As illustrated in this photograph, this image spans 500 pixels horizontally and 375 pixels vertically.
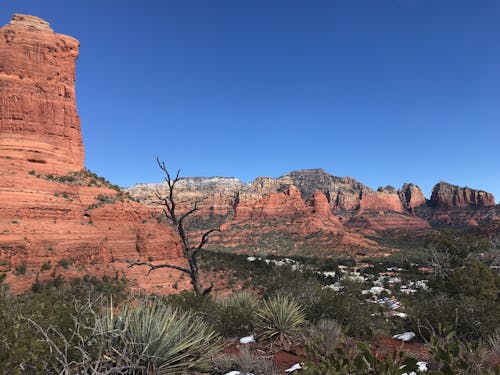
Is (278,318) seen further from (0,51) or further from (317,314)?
(0,51)

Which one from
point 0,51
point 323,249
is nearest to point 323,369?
point 0,51

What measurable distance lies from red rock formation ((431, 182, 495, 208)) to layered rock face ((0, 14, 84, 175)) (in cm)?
14744

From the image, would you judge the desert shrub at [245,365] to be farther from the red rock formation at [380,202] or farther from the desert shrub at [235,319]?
the red rock formation at [380,202]

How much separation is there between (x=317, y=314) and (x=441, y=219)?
14492cm

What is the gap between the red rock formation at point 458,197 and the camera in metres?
133

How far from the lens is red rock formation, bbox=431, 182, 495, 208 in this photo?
437 ft

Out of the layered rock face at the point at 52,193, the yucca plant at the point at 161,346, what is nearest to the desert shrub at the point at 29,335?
the yucca plant at the point at 161,346

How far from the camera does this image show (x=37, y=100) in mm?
30656

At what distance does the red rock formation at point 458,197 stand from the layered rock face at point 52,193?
143 meters

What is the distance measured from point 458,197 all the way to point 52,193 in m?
155

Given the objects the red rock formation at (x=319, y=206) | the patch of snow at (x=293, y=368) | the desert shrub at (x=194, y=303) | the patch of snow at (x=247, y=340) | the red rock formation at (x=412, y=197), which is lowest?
the patch of snow at (x=247, y=340)

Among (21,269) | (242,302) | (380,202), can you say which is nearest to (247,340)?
(242,302)

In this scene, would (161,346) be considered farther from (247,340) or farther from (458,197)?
(458,197)

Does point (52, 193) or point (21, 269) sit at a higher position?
point (52, 193)
